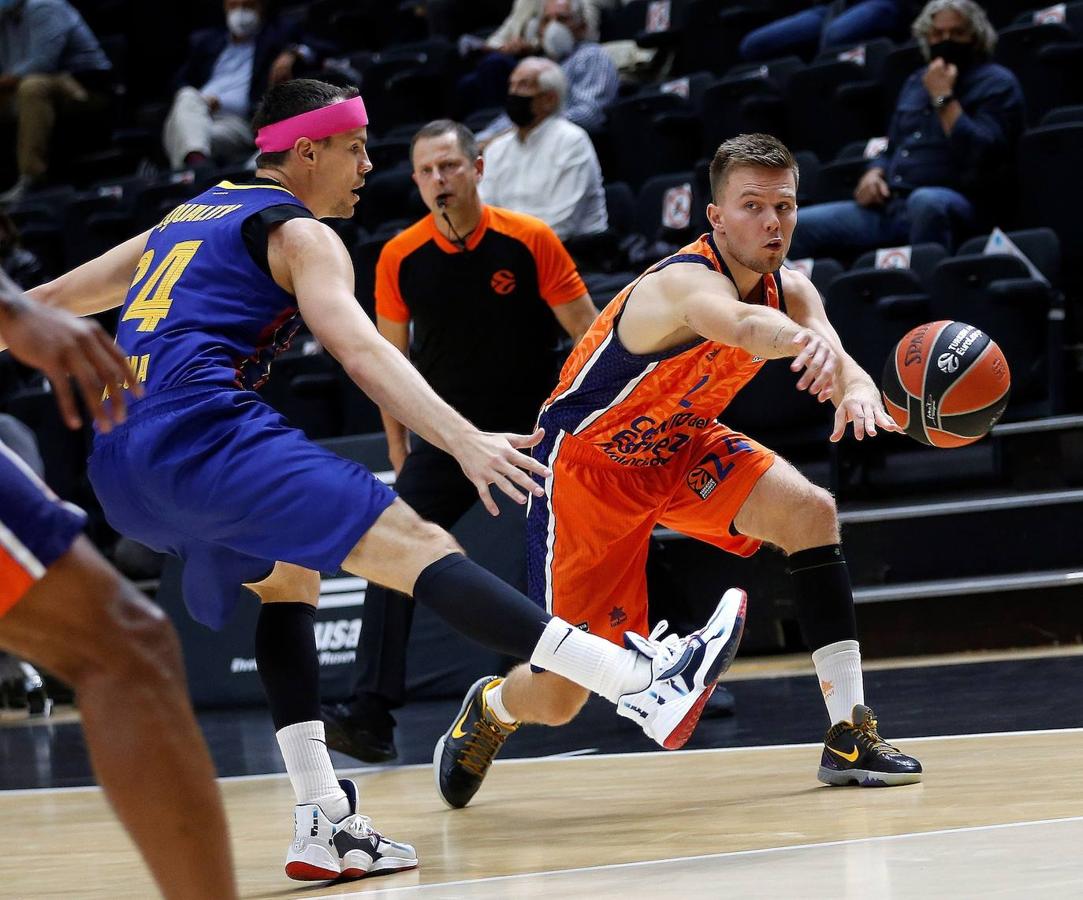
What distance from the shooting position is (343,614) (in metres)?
6.84

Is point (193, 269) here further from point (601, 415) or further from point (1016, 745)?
point (1016, 745)

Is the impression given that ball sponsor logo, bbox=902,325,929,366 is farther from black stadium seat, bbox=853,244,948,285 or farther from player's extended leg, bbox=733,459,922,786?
black stadium seat, bbox=853,244,948,285

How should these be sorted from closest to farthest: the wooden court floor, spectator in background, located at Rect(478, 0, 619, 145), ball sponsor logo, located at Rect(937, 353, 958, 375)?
the wooden court floor
ball sponsor logo, located at Rect(937, 353, 958, 375)
spectator in background, located at Rect(478, 0, 619, 145)

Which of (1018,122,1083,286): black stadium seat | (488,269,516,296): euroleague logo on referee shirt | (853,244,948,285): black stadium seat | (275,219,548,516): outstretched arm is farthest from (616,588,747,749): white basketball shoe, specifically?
(1018,122,1083,286): black stadium seat

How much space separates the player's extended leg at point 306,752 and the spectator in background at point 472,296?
192 centimetres

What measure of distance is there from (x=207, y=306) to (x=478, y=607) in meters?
0.86

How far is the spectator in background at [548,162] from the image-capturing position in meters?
7.29

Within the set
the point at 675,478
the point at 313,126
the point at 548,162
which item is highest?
the point at 313,126

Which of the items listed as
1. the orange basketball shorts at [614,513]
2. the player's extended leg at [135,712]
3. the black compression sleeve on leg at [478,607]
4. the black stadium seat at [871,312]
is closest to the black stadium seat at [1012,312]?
the black stadium seat at [871,312]

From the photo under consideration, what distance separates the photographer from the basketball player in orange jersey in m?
3.83

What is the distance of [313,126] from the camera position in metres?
3.49

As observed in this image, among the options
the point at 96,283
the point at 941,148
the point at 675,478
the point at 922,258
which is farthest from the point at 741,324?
the point at 941,148

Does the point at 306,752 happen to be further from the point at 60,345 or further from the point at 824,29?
the point at 824,29

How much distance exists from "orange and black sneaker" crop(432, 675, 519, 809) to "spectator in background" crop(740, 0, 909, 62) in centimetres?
559
